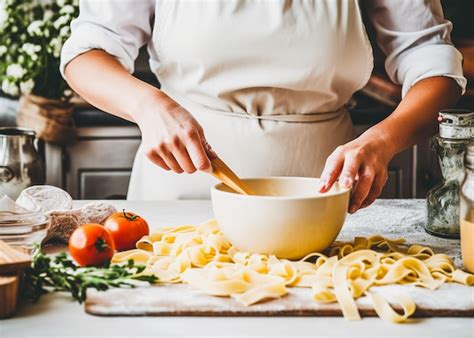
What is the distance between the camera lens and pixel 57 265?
1165 millimetres

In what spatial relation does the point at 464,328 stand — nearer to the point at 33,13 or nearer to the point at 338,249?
the point at 338,249

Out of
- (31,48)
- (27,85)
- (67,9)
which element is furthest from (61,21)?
(27,85)

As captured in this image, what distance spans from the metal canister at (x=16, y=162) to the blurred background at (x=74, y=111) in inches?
44.1

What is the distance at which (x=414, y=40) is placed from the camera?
168 cm

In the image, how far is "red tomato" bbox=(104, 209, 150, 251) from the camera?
125 centimetres

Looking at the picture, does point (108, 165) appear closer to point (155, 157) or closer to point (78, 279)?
point (155, 157)

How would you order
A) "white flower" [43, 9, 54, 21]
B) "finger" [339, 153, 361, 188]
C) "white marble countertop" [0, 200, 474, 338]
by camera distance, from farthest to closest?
"white flower" [43, 9, 54, 21], "finger" [339, 153, 361, 188], "white marble countertop" [0, 200, 474, 338]

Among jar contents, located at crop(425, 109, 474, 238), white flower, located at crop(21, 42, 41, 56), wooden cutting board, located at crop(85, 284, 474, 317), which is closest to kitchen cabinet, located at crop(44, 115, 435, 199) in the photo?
white flower, located at crop(21, 42, 41, 56)

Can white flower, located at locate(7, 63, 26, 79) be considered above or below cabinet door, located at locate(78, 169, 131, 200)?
above

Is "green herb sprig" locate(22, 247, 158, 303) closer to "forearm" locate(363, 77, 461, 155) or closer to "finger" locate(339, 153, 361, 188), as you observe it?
"finger" locate(339, 153, 361, 188)

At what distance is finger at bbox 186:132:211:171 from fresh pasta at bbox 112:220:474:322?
12 cm

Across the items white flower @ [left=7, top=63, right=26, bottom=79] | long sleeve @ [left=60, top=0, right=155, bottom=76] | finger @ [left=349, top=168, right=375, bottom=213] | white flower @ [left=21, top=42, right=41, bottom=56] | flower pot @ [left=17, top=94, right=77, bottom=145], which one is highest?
long sleeve @ [left=60, top=0, right=155, bottom=76]

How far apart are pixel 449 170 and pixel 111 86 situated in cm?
67

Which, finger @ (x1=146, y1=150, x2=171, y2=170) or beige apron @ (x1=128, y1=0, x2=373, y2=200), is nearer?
finger @ (x1=146, y1=150, x2=171, y2=170)
